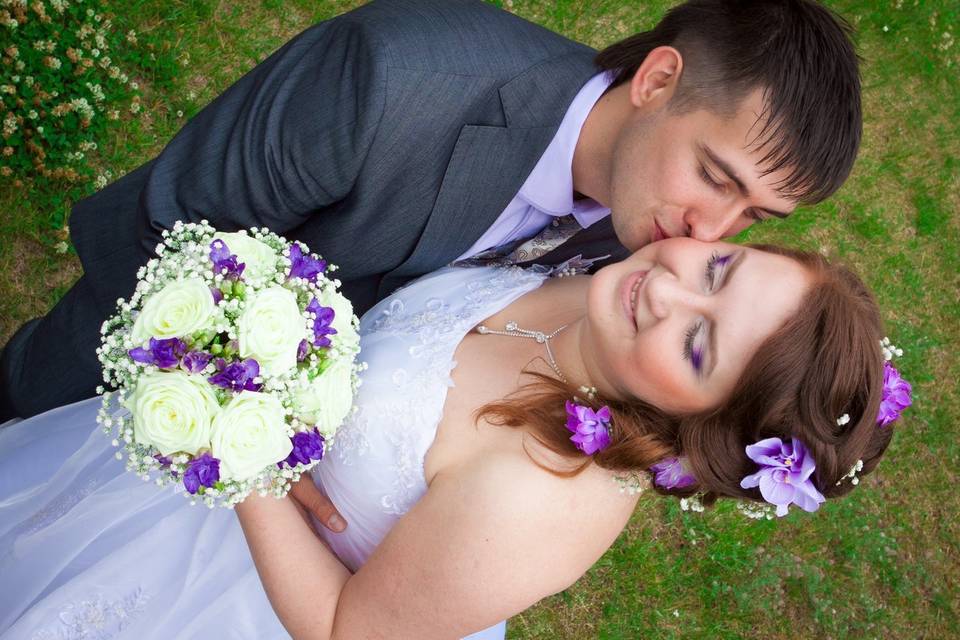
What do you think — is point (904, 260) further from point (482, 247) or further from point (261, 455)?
point (261, 455)

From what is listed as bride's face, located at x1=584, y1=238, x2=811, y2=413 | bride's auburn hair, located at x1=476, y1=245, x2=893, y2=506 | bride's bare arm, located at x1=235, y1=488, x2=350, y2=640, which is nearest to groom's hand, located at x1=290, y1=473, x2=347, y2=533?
bride's bare arm, located at x1=235, y1=488, x2=350, y2=640

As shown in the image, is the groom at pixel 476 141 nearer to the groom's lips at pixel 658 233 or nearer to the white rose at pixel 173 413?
the groom's lips at pixel 658 233

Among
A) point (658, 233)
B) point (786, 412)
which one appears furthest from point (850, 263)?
point (786, 412)

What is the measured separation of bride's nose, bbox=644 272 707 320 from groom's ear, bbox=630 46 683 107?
0.78 m

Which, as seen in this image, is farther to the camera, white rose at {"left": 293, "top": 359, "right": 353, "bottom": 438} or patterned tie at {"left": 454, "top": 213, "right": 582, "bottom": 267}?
patterned tie at {"left": 454, "top": 213, "right": 582, "bottom": 267}

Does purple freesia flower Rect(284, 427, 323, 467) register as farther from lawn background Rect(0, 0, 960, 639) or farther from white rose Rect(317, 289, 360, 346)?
lawn background Rect(0, 0, 960, 639)

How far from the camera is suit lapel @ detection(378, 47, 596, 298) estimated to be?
2.67 meters

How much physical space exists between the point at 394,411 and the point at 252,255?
684 mm

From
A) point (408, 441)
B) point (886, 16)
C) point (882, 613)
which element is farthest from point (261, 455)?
point (886, 16)

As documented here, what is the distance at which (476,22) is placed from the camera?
2.68 metres

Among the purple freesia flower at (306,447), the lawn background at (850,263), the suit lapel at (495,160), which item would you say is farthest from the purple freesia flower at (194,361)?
the lawn background at (850,263)

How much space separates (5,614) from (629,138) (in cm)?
279

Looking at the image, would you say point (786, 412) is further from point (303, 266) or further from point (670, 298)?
point (303, 266)

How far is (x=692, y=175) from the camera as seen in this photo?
2.75 metres
